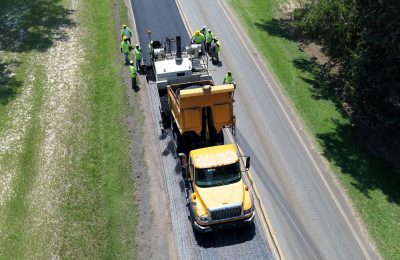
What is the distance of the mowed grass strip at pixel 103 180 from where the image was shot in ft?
51.9

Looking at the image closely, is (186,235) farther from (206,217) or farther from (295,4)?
(295,4)

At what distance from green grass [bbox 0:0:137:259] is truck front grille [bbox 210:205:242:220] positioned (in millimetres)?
3445

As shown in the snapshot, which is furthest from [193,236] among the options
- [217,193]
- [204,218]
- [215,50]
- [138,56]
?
[215,50]

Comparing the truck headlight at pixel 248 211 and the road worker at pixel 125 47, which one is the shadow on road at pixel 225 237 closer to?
the truck headlight at pixel 248 211

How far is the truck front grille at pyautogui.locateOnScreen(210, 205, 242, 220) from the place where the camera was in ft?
48.8

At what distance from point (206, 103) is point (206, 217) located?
4.88m

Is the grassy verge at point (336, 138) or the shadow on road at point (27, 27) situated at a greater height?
the shadow on road at point (27, 27)

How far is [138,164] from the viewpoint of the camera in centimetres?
1927

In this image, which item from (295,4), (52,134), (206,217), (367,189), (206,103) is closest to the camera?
(206,217)

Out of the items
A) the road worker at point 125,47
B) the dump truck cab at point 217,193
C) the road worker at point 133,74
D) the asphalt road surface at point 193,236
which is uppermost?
the road worker at point 125,47

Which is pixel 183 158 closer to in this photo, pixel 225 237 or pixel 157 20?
pixel 225 237

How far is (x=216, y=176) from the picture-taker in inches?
621

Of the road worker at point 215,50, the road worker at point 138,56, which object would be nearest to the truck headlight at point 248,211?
the road worker at point 138,56

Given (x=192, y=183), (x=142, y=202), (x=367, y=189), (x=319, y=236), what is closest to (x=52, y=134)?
(x=142, y=202)
